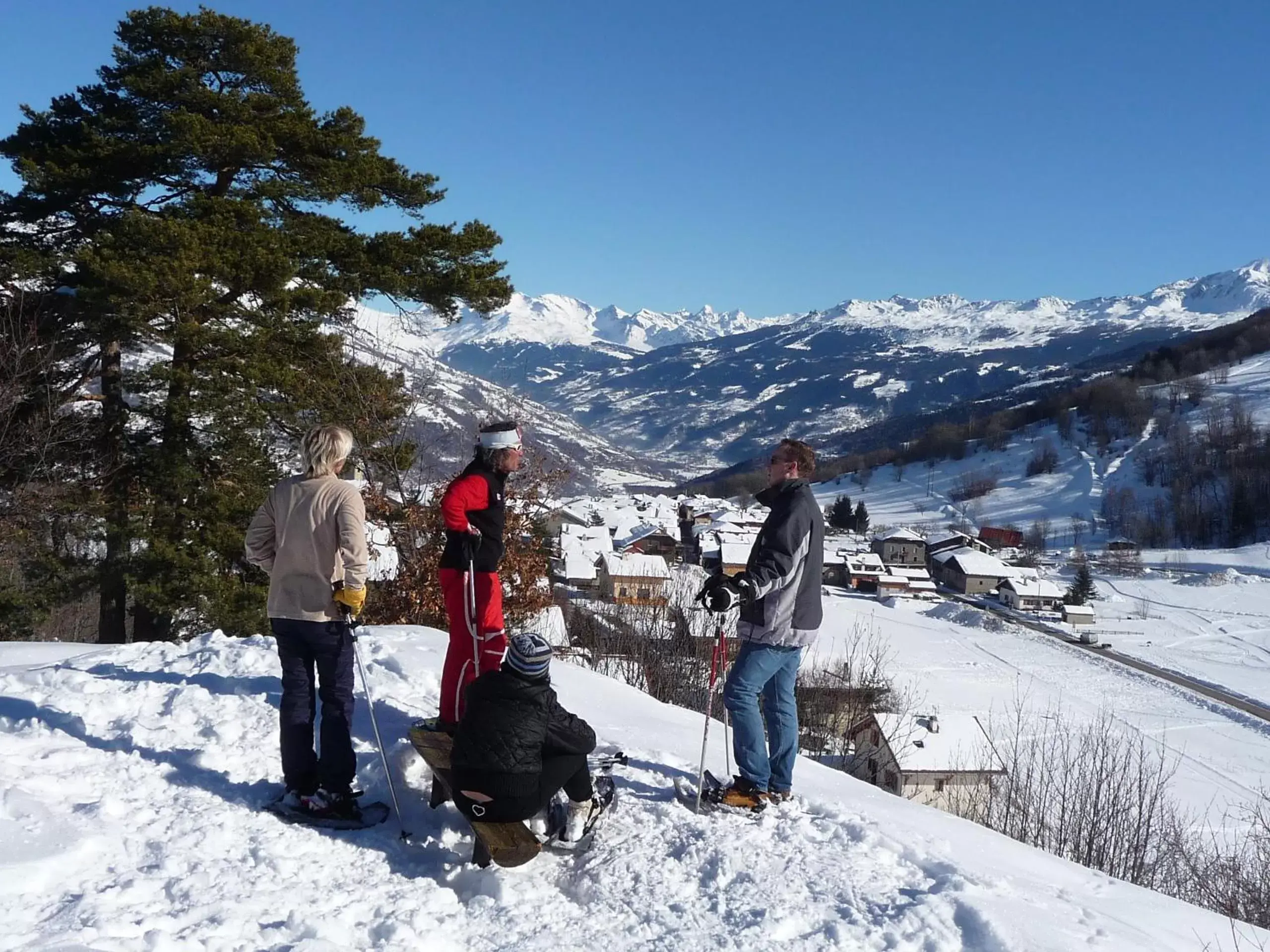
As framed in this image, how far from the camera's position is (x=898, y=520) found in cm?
11175

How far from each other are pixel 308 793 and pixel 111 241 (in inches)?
418

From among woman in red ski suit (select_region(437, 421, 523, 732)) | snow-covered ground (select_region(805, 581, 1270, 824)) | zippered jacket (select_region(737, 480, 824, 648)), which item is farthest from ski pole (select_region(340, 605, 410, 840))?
snow-covered ground (select_region(805, 581, 1270, 824))

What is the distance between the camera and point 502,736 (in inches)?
Result: 163

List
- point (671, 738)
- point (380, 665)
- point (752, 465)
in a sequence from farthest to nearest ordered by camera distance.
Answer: point (752, 465) → point (380, 665) → point (671, 738)

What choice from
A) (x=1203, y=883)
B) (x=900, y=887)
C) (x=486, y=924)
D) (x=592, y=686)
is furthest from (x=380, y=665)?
(x=1203, y=883)

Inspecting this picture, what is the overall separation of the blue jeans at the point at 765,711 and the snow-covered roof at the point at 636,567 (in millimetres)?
15521

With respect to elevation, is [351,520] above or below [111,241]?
below

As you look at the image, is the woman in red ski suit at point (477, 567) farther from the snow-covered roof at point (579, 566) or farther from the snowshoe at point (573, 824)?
the snow-covered roof at point (579, 566)

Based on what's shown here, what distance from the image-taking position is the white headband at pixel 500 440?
5000 millimetres

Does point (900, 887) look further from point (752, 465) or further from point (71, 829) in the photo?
point (752, 465)

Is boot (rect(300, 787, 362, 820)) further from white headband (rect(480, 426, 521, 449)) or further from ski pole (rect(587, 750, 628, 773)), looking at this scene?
white headband (rect(480, 426, 521, 449))

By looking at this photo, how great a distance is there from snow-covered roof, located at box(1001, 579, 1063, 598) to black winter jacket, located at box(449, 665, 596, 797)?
62981mm

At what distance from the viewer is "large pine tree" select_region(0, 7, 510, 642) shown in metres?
12.4

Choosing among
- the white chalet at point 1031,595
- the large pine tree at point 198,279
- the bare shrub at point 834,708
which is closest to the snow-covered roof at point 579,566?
the bare shrub at point 834,708
